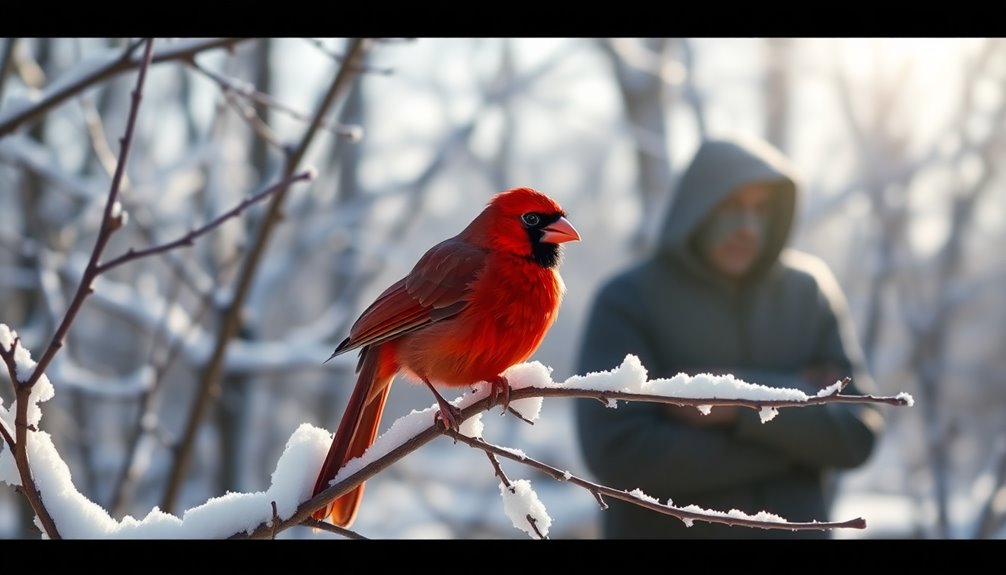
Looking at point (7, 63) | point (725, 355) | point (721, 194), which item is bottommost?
point (725, 355)

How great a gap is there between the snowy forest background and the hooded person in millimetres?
370

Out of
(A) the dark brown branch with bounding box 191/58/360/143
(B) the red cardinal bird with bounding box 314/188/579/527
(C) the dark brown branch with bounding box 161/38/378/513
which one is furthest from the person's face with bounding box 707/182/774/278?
(B) the red cardinal bird with bounding box 314/188/579/527

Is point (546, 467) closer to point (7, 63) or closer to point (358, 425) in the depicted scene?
point (358, 425)

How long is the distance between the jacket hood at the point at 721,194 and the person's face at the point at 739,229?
37 mm

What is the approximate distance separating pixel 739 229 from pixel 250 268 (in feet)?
5.44

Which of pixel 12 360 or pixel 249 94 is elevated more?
pixel 249 94

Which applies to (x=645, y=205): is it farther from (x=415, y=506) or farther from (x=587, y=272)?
(x=587, y=272)

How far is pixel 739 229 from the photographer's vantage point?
3197 millimetres

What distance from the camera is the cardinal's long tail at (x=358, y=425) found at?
118 centimetres

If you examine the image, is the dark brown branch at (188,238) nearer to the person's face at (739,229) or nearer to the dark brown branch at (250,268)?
the dark brown branch at (250,268)

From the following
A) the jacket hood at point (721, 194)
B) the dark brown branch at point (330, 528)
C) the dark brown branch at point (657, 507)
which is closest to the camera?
the dark brown branch at point (657, 507)

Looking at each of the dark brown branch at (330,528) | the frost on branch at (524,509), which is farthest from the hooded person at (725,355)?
the dark brown branch at (330,528)

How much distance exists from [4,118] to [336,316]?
3680 millimetres

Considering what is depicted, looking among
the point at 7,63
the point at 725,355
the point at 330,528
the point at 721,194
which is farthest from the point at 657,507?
the point at 7,63
